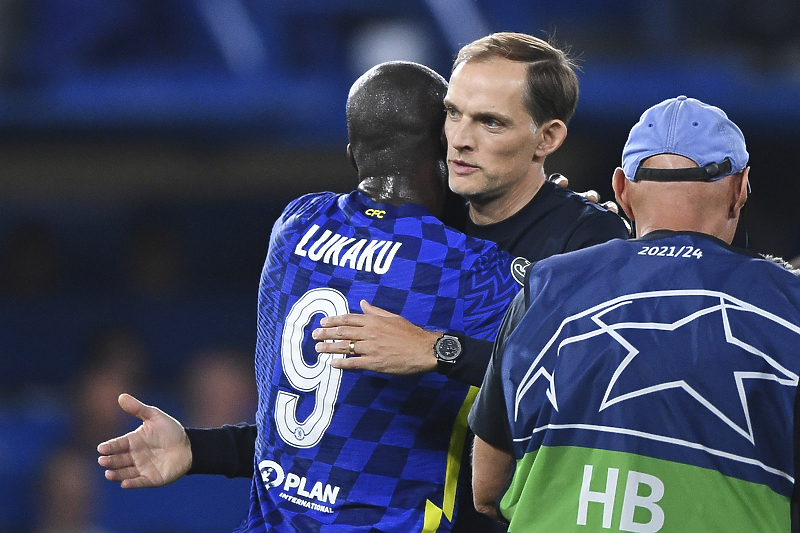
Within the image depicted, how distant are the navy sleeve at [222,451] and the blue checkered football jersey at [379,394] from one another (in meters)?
0.36

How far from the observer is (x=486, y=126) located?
116 inches

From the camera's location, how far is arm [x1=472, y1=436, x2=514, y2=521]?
2361 millimetres

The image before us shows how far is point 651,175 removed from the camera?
2.21 metres

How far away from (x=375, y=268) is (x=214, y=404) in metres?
5.62

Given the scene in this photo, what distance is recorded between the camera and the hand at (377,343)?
2.55 m

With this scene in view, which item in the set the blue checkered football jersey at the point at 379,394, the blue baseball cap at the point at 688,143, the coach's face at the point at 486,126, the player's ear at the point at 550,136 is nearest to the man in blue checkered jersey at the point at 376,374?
the blue checkered football jersey at the point at 379,394

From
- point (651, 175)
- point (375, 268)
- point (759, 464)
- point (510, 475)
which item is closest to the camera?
point (759, 464)

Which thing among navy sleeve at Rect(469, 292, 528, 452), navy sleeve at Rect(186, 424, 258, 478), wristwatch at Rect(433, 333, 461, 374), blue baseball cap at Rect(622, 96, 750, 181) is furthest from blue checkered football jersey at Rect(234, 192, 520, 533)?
blue baseball cap at Rect(622, 96, 750, 181)

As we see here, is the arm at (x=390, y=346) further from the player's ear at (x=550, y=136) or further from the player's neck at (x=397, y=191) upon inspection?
the player's ear at (x=550, y=136)

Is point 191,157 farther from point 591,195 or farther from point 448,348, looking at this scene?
point 448,348

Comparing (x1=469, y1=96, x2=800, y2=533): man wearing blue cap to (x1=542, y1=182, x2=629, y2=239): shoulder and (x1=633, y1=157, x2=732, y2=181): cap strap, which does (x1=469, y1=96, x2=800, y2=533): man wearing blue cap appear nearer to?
(x1=633, y1=157, x2=732, y2=181): cap strap

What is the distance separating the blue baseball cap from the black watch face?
25.4 inches

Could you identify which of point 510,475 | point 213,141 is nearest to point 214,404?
point 213,141

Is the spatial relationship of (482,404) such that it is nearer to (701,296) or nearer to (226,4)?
(701,296)
